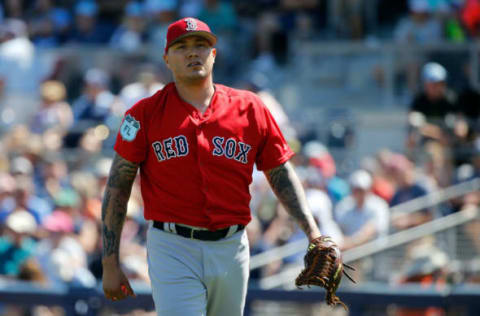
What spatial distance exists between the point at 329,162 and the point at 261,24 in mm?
3719

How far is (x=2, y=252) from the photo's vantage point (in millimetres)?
8461

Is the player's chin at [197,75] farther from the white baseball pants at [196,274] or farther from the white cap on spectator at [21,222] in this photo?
the white cap on spectator at [21,222]

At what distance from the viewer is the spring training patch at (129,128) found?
14.8ft

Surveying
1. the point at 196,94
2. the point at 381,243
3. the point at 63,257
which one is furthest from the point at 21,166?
the point at 196,94

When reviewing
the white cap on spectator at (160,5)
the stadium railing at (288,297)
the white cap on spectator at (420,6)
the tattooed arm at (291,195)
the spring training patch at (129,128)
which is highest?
the white cap on spectator at (160,5)

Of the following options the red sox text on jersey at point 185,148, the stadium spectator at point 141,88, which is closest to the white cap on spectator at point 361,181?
the stadium spectator at point 141,88

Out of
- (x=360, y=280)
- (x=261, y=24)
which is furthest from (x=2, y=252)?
(x=261, y=24)

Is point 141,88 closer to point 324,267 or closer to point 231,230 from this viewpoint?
point 231,230

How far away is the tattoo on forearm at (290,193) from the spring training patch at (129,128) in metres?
0.74

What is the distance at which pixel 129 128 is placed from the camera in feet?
14.9

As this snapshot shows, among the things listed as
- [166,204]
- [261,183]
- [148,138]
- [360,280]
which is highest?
[148,138]

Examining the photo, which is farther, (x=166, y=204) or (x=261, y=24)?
(x=261, y=24)

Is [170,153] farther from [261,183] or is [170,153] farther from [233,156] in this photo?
[261,183]

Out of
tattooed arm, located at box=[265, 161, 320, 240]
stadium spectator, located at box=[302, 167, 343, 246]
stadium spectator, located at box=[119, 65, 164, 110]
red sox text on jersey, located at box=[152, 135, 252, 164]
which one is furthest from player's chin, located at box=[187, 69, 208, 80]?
stadium spectator, located at box=[119, 65, 164, 110]
